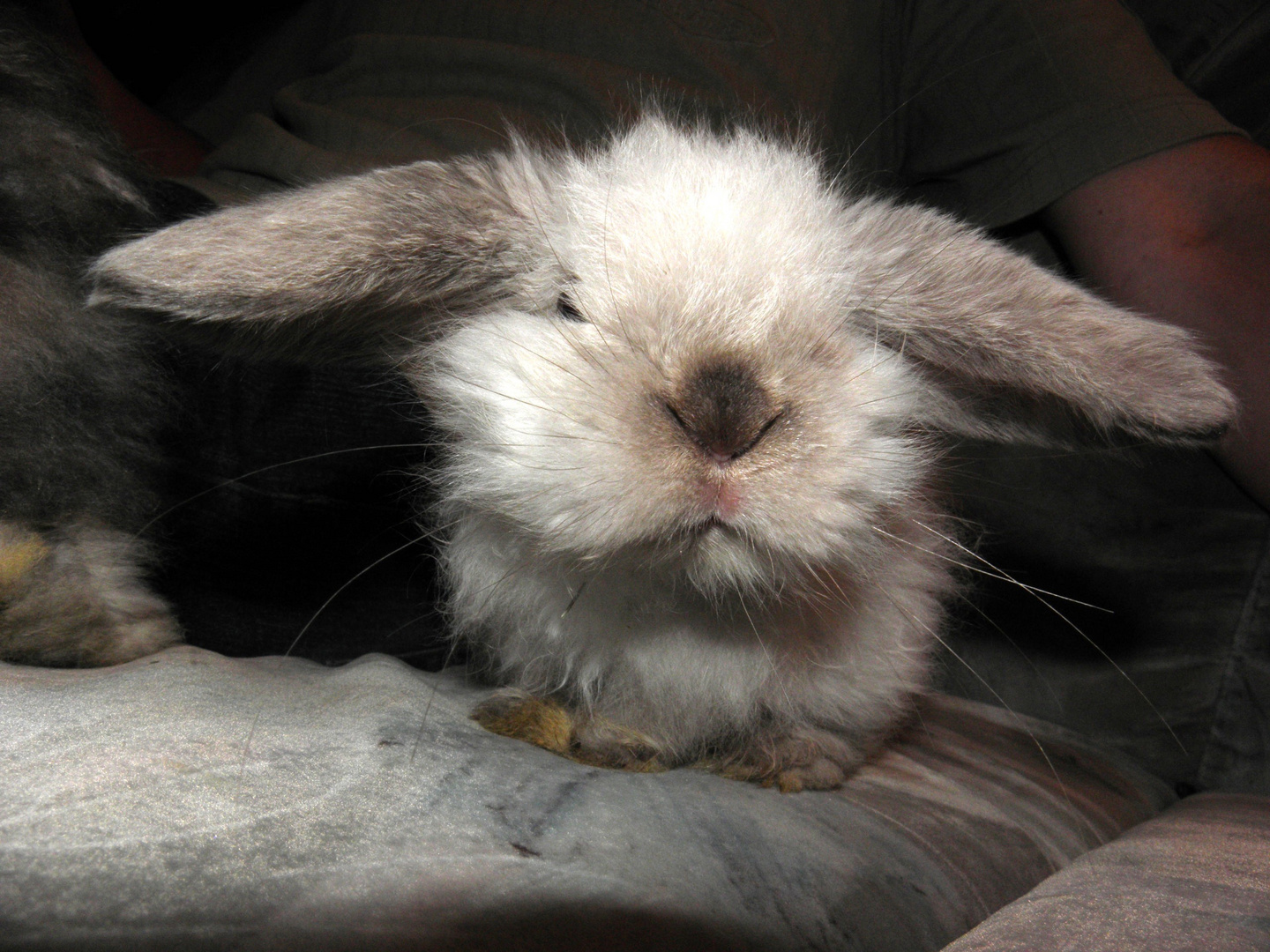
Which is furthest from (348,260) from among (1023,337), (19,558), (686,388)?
(1023,337)

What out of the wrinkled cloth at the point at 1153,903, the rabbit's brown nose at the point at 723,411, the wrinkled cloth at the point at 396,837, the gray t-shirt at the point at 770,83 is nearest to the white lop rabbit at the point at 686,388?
the rabbit's brown nose at the point at 723,411

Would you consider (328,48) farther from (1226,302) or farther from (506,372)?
(1226,302)

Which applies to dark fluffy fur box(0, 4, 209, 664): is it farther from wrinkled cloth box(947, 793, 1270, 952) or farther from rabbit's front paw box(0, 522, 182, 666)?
wrinkled cloth box(947, 793, 1270, 952)

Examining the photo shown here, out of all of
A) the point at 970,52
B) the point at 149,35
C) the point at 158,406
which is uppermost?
the point at 970,52

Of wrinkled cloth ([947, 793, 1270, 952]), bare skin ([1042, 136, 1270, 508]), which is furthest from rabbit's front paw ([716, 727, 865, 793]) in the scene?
bare skin ([1042, 136, 1270, 508])

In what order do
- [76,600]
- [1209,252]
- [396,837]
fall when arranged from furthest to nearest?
[1209,252]
[76,600]
[396,837]

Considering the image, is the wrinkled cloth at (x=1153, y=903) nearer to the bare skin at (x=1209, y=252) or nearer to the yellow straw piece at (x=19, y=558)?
the bare skin at (x=1209, y=252)

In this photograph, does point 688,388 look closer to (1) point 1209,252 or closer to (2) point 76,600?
(2) point 76,600

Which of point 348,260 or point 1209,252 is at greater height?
point 1209,252

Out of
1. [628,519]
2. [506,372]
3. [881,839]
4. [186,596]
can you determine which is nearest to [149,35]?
[186,596]
